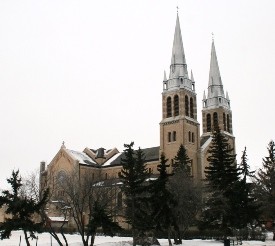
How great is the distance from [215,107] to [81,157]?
28.3 m

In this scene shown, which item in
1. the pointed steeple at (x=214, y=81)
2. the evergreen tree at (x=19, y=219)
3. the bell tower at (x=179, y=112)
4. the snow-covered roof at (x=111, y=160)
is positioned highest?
the pointed steeple at (x=214, y=81)

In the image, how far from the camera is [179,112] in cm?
7681

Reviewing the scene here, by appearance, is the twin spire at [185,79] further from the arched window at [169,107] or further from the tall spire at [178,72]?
the arched window at [169,107]

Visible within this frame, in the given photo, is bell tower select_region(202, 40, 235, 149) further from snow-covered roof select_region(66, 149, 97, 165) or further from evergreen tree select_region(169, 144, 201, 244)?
evergreen tree select_region(169, 144, 201, 244)

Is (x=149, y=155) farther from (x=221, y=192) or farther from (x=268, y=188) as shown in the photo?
(x=221, y=192)

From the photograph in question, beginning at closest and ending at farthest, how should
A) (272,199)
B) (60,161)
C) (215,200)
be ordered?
(215,200) → (272,199) → (60,161)

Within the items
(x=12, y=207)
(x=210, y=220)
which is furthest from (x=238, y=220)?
(x=12, y=207)

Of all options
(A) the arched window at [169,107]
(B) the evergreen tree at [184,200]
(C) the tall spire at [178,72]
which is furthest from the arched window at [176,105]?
(B) the evergreen tree at [184,200]

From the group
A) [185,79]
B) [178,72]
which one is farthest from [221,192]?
[178,72]

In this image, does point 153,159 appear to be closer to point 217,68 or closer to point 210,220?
point 217,68

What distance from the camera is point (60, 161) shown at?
83312mm

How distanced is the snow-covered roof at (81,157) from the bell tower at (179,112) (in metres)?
15.8

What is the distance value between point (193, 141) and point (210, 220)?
37588mm

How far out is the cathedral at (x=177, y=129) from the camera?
75312 mm
